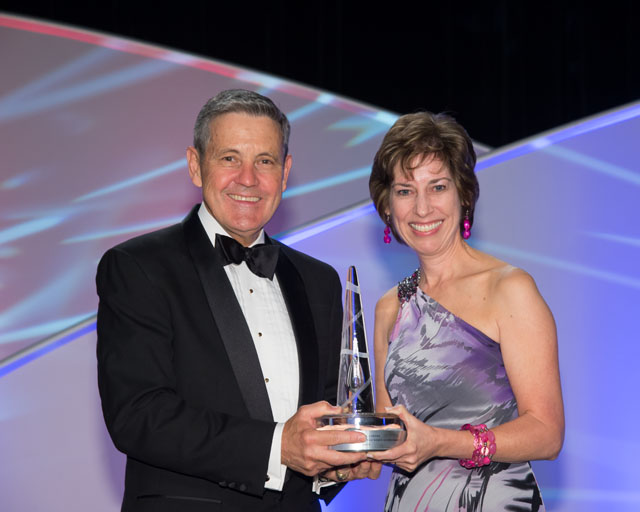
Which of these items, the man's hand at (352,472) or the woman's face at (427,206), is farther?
the woman's face at (427,206)

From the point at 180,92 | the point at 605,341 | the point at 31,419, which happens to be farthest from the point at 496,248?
the point at 180,92

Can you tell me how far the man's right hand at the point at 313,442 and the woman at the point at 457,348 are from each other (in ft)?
0.77

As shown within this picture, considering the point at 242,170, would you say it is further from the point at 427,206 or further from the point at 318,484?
the point at 318,484

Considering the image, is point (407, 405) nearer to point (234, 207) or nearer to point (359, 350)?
point (359, 350)

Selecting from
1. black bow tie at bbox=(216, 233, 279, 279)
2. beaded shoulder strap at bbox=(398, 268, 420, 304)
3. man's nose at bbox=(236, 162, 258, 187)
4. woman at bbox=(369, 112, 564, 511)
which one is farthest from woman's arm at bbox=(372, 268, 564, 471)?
man's nose at bbox=(236, 162, 258, 187)

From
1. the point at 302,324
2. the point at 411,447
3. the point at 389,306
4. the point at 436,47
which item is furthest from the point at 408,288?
the point at 436,47

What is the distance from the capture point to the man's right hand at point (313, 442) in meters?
1.81

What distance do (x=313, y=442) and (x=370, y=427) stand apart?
0.44ft

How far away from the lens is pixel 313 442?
1.83m

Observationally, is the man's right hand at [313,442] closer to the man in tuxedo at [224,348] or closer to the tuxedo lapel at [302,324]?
the man in tuxedo at [224,348]

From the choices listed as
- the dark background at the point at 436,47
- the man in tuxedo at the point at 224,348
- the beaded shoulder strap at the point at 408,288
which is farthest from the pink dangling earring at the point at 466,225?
the dark background at the point at 436,47

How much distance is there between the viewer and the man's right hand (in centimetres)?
181

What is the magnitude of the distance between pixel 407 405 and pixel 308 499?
0.38 metres

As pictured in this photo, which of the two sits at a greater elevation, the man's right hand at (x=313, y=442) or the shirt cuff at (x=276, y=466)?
the man's right hand at (x=313, y=442)
